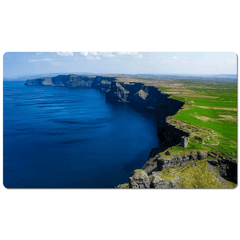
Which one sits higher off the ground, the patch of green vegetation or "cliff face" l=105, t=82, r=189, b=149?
"cliff face" l=105, t=82, r=189, b=149

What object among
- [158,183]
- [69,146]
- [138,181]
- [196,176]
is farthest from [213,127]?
[69,146]

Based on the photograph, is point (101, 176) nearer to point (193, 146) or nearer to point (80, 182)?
point (80, 182)

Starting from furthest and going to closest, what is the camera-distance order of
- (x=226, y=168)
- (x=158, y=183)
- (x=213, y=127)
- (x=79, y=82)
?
(x=79, y=82) → (x=213, y=127) → (x=226, y=168) → (x=158, y=183)

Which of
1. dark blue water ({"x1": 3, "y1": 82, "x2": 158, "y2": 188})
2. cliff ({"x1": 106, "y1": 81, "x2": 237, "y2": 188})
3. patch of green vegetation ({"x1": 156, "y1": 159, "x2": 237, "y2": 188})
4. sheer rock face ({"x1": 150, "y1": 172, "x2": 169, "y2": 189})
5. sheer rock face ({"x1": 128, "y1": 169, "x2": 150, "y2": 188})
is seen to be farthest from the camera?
dark blue water ({"x1": 3, "y1": 82, "x2": 158, "y2": 188})

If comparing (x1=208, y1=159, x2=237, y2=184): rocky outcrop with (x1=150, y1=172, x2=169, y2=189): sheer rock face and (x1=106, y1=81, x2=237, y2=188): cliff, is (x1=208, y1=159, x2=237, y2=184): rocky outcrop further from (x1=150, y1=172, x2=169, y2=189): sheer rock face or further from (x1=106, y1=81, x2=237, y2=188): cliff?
(x1=150, y1=172, x2=169, y2=189): sheer rock face

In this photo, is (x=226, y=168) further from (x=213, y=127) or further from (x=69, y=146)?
(x=69, y=146)

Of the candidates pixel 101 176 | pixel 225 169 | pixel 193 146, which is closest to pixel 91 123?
pixel 101 176

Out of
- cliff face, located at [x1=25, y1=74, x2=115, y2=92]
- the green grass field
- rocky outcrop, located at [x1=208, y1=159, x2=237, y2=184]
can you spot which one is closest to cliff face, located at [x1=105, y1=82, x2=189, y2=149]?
the green grass field

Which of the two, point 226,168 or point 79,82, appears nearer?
point 226,168

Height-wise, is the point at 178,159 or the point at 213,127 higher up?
the point at 213,127
